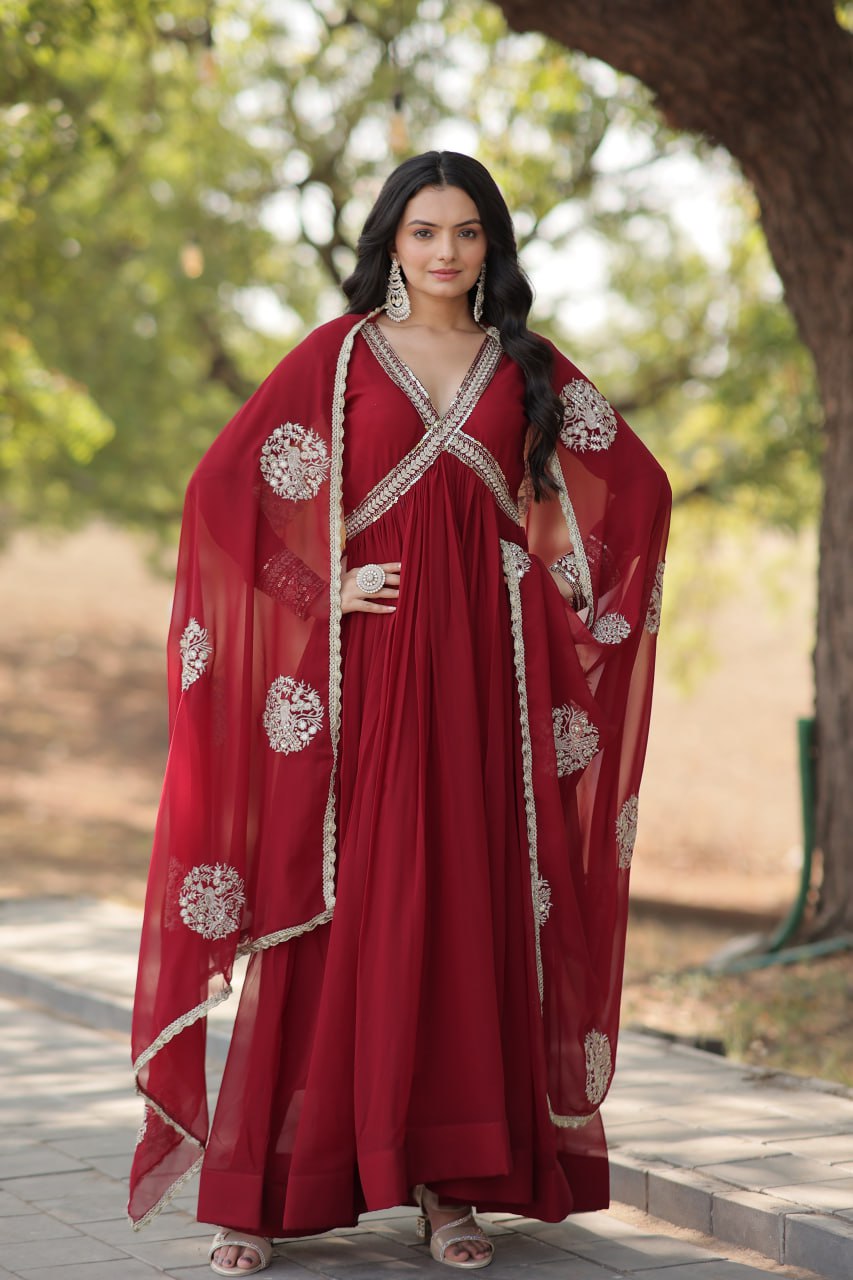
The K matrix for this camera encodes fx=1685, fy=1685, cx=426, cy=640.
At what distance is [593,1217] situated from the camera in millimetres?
3818

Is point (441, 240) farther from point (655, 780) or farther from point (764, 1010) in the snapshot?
point (655, 780)

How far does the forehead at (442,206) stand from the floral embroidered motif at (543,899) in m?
1.41

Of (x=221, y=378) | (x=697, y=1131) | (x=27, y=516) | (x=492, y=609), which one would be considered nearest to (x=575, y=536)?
(x=492, y=609)

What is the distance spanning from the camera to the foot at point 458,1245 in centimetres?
339

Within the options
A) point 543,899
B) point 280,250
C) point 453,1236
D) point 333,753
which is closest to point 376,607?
point 333,753

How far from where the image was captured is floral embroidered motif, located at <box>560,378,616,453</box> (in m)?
3.77

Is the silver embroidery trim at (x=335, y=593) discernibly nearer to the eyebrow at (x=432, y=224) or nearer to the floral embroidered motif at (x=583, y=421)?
the eyebrow at (x=432, y=224)

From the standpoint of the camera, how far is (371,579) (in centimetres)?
349

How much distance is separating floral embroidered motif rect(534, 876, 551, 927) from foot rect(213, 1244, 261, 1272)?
88cm

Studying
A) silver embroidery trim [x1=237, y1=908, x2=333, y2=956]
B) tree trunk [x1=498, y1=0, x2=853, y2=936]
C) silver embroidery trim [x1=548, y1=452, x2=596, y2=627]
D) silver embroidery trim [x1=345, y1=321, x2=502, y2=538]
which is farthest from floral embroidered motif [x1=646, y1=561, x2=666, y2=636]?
tree trunk [x1=498, y1=0, x2=853, y2=936]

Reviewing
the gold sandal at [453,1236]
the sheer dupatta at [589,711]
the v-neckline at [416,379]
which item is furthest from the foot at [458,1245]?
the v-neckline at [416,379]

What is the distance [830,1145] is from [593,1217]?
0.63 m

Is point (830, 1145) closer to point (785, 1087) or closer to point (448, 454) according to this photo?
point (785, 1087)

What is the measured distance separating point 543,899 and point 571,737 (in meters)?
0.36
